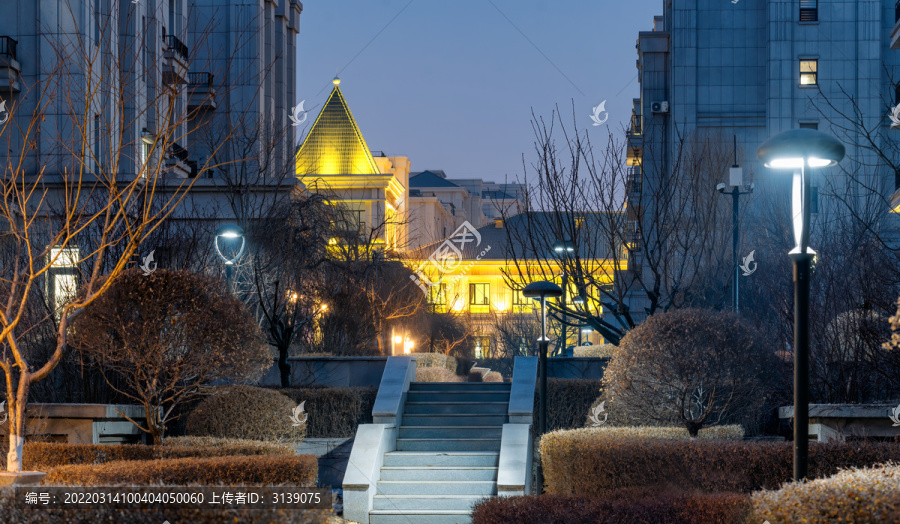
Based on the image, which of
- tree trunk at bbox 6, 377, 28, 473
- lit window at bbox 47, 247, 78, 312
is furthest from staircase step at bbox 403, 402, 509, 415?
tree trunk at bbox 6, 377, 28, 473

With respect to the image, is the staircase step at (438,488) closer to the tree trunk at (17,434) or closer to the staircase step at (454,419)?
the staircase step at (454,419)

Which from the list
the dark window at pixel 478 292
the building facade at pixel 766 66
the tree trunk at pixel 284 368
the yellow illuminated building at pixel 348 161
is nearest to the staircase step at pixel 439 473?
the tree trunk at pixel 284 368

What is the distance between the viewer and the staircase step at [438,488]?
46.9 ft

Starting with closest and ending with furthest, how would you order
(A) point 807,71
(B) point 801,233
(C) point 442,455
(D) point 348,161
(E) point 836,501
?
(E) point 836,501
(B) point 801,233
(C) point 442,455
(A) point 807,71
(D) point 348,161

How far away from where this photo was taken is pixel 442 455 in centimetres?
1542

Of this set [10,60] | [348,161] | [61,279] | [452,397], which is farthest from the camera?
[348,161]

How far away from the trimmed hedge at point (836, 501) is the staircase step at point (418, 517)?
7022 millimetres

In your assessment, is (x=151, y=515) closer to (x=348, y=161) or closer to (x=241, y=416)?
(x=241, y=416)

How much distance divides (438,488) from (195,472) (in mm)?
5071

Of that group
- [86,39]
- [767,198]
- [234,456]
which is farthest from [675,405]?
[86,39]

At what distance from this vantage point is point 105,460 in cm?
1160

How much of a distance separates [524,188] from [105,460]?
32.8 ft

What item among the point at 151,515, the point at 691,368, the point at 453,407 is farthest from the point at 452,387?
the point at 151,515

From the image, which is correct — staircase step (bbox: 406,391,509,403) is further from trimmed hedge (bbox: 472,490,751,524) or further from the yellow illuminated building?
the yellow illuminated building
